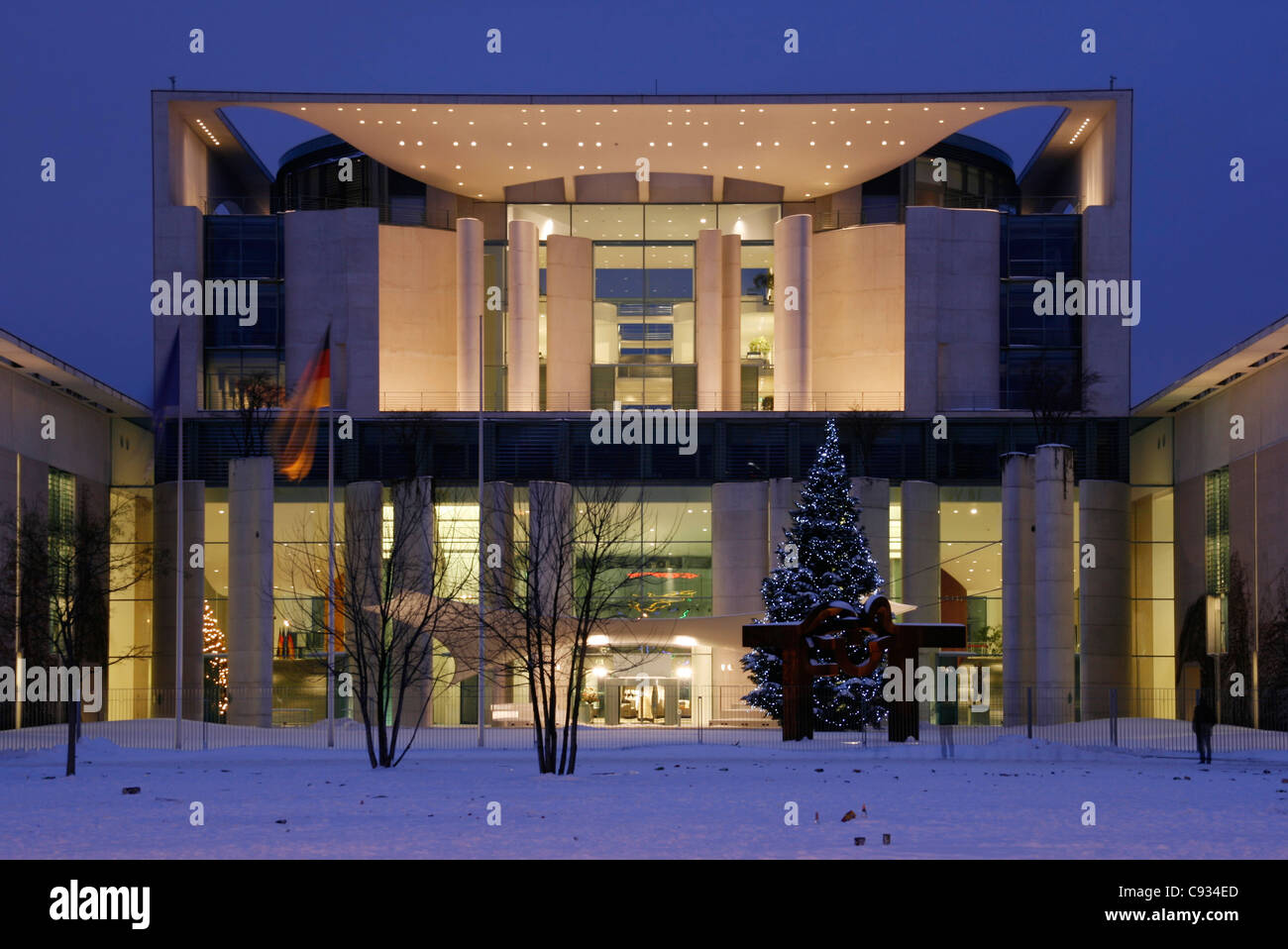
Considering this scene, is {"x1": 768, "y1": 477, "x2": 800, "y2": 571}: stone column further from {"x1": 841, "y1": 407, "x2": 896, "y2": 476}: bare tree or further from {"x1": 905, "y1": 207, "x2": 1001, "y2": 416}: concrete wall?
{"x1": 905, "y1": 207, "x2": 1001, "y2": 416}: concrete wall

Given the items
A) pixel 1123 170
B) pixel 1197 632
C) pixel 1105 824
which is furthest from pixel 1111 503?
pixel 1105 824

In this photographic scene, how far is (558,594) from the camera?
3319 cm

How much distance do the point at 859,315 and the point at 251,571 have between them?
23762 mm

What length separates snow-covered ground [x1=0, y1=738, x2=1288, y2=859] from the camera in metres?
17.9

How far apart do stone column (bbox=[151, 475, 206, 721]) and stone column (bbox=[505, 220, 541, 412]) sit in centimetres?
1181

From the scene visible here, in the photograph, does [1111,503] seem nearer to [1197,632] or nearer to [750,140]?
[1197,632]

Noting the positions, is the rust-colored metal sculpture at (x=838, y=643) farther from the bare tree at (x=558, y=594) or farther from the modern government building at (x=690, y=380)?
the modern government building at (x=690, y=380)

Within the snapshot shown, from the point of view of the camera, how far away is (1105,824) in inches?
811

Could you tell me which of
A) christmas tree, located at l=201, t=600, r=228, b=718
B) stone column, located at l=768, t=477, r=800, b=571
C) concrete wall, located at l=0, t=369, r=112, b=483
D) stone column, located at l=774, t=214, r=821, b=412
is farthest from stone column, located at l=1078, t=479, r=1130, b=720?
concrete wall, located at l=0, t=369, r=112, b=483

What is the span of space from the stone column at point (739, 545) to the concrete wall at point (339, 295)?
13.3 metres

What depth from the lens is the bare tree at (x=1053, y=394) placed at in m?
54.7

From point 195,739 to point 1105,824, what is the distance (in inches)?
1069

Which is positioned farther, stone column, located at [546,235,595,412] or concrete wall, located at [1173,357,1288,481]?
stone column, located at [546,235,595,412]

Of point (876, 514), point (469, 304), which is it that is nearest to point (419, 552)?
point (469, 304)
